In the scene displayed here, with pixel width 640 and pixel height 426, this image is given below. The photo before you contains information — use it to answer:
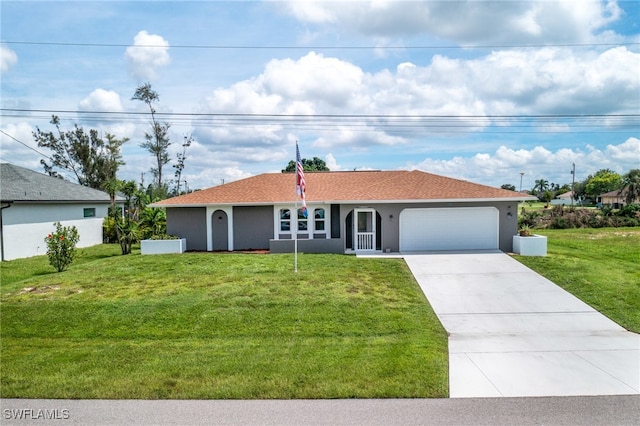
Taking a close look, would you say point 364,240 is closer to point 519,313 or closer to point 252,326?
point 519,313

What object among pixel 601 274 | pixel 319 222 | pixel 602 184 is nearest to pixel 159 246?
pixel 319 222

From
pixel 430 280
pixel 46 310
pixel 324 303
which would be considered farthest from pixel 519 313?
pixel 46 310

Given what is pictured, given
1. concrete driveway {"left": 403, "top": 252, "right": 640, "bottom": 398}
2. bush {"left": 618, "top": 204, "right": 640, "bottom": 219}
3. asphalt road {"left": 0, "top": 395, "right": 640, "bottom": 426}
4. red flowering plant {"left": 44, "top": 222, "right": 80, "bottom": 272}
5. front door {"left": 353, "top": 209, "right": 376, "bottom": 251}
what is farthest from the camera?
bush {"left": 618, "top": 204, "right": 640, "bottom": 219}

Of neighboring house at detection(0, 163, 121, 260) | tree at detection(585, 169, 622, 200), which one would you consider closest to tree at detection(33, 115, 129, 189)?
neighboring house at detection(0, 163, 121, 260)

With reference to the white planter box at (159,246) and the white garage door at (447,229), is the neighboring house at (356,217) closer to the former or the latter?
the white garage door at (447,229)

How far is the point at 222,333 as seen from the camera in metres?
9.78

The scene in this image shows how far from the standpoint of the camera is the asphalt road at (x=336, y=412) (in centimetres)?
574

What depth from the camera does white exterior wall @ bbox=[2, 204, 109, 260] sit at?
70.6 feet

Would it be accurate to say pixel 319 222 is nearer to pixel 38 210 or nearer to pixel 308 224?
pixel 308 224

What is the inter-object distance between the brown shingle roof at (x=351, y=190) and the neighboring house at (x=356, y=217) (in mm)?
47

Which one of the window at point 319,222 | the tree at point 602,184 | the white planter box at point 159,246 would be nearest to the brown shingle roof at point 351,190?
the window at point 319,222

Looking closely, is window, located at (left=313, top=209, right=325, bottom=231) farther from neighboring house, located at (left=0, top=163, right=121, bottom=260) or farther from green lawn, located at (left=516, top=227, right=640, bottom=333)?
neighboring house, located at (left=0, top=163, right=121, bottom=260)

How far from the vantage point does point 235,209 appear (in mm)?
21297

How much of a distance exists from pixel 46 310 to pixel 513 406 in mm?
11026
